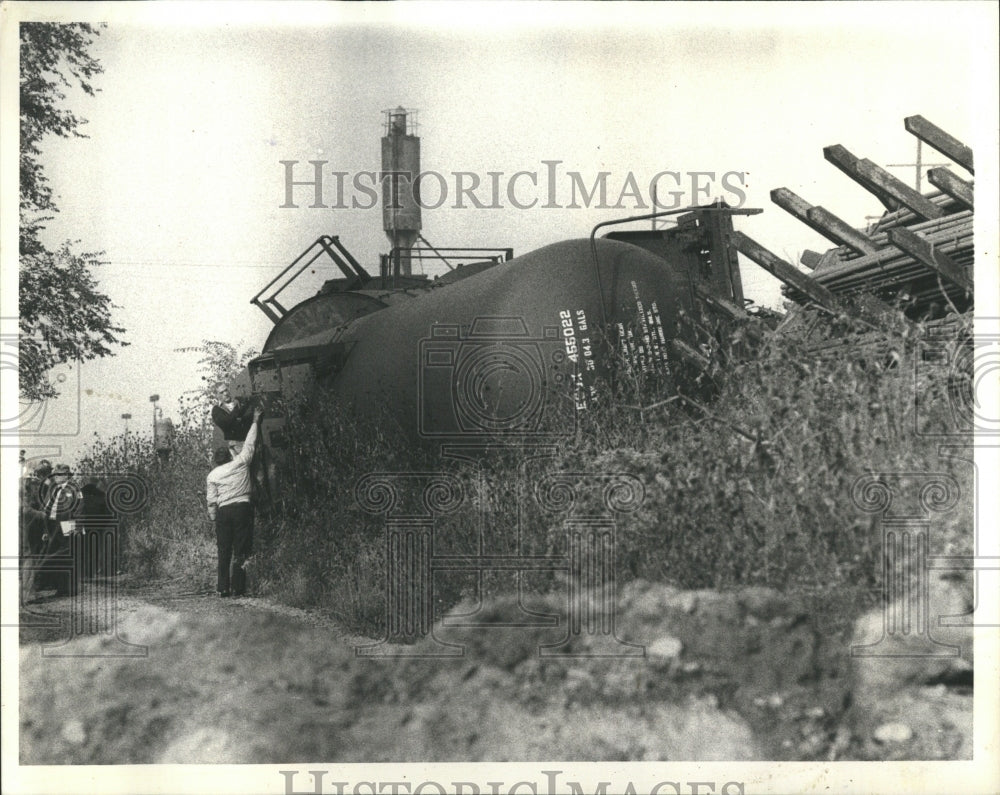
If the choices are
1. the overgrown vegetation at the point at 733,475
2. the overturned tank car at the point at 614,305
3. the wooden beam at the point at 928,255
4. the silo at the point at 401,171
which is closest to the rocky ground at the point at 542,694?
the overgrown vegetation at the point at 733,475

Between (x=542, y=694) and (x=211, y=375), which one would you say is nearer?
(x=542, y=694)

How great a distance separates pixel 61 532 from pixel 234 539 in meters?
1.67

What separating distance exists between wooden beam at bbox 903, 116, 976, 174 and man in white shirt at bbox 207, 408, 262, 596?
5399 mm

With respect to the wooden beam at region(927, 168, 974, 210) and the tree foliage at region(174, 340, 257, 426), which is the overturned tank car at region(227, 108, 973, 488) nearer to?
the wooden beam at region(927, 168, 974, 210)

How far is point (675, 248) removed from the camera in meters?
9.23

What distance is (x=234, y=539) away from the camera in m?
9.70

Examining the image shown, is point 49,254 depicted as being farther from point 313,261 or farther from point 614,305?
point 614,305

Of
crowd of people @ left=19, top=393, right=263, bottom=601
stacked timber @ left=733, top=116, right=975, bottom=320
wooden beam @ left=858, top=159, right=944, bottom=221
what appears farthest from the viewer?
wooden beam @ left=858, top=159, right=944, bottom=221

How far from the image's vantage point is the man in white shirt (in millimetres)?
9680

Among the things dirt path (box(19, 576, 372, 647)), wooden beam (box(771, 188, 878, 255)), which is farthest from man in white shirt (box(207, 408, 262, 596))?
wooden beam (box(771, 188, 878, 255))

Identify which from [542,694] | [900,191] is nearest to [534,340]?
[542,694]

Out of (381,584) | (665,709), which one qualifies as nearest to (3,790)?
(381,584)

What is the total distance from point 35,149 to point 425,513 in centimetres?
345

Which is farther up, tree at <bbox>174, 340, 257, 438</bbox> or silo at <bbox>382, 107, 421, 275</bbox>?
silo at <bbox>382, 107, 421, 275</bbox>
